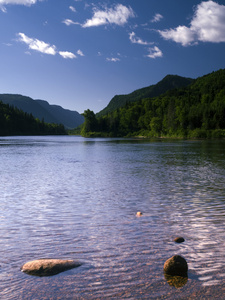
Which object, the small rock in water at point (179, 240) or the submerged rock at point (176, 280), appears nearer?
the submerged rock at point (176, 280)

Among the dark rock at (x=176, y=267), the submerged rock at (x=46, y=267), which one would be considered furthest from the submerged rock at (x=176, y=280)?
the submerged rock at (x=46, y=267)

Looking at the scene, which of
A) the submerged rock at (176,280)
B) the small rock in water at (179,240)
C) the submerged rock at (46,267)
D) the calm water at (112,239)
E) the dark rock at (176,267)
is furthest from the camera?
the small rock in water at (179,240)

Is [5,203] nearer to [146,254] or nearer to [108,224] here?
[108,224]

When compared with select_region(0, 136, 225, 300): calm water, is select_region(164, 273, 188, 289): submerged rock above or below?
above

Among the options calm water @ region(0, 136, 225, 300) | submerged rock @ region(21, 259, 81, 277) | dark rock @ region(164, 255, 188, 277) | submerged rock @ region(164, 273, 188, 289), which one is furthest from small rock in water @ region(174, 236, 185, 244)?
submerged rock @ region(21, 259, 81, 277)

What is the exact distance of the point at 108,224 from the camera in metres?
13.3

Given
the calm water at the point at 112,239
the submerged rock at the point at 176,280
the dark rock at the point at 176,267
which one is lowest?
the calm water at the point at 112,239

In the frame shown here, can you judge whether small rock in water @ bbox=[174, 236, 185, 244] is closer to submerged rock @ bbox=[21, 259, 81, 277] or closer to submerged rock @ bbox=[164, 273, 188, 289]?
submerged rock @ bbox=[164, 273, 188, 289]

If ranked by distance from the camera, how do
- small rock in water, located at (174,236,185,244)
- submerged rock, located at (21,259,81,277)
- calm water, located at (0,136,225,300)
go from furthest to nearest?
small rock in water, located at (174,236,185,244) < submerged rock, located at (21,259,81,277) < calm water, located at (0,136,225,300)

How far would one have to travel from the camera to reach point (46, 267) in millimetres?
8320

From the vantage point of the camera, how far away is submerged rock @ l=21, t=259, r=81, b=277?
8.24 m

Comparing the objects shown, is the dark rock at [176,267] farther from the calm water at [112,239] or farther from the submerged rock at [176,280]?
the calm water at [112,239]

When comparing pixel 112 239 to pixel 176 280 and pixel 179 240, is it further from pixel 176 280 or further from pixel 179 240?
pixel 176 280

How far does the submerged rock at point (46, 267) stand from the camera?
8.24 m
